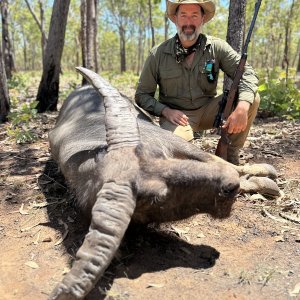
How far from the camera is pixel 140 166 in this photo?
8.54ft

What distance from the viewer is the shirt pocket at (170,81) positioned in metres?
4.50

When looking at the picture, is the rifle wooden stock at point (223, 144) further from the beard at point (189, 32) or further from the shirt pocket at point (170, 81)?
the beard at point (189, 32)

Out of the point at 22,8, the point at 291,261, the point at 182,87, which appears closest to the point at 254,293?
the point at 291,261

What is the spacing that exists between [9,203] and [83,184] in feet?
4.15

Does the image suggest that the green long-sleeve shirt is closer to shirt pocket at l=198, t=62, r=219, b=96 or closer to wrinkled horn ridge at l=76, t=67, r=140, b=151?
shirt pocket at l=198, t=62, r=219, b=96

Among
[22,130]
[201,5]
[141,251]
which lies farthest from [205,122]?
[22,130]

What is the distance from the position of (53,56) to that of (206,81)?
3.68 meters

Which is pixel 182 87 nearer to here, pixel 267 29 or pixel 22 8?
pixel 267 29

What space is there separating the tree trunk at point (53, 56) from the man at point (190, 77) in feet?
10.0

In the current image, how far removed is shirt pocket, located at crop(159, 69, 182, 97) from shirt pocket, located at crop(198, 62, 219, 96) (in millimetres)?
231

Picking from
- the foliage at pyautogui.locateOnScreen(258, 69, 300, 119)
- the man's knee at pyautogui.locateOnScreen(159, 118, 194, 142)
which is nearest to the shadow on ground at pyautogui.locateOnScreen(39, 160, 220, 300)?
the man's knee at pyautogui.locateOnScreen(159, 118, 194, 142)

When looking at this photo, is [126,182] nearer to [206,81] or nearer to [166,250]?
[166,250]

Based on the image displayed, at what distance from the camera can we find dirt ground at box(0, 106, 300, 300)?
2.46 metres

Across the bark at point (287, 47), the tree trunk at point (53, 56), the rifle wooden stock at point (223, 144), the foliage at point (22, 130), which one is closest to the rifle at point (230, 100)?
the rifle wooden stock at point (223, 144)
